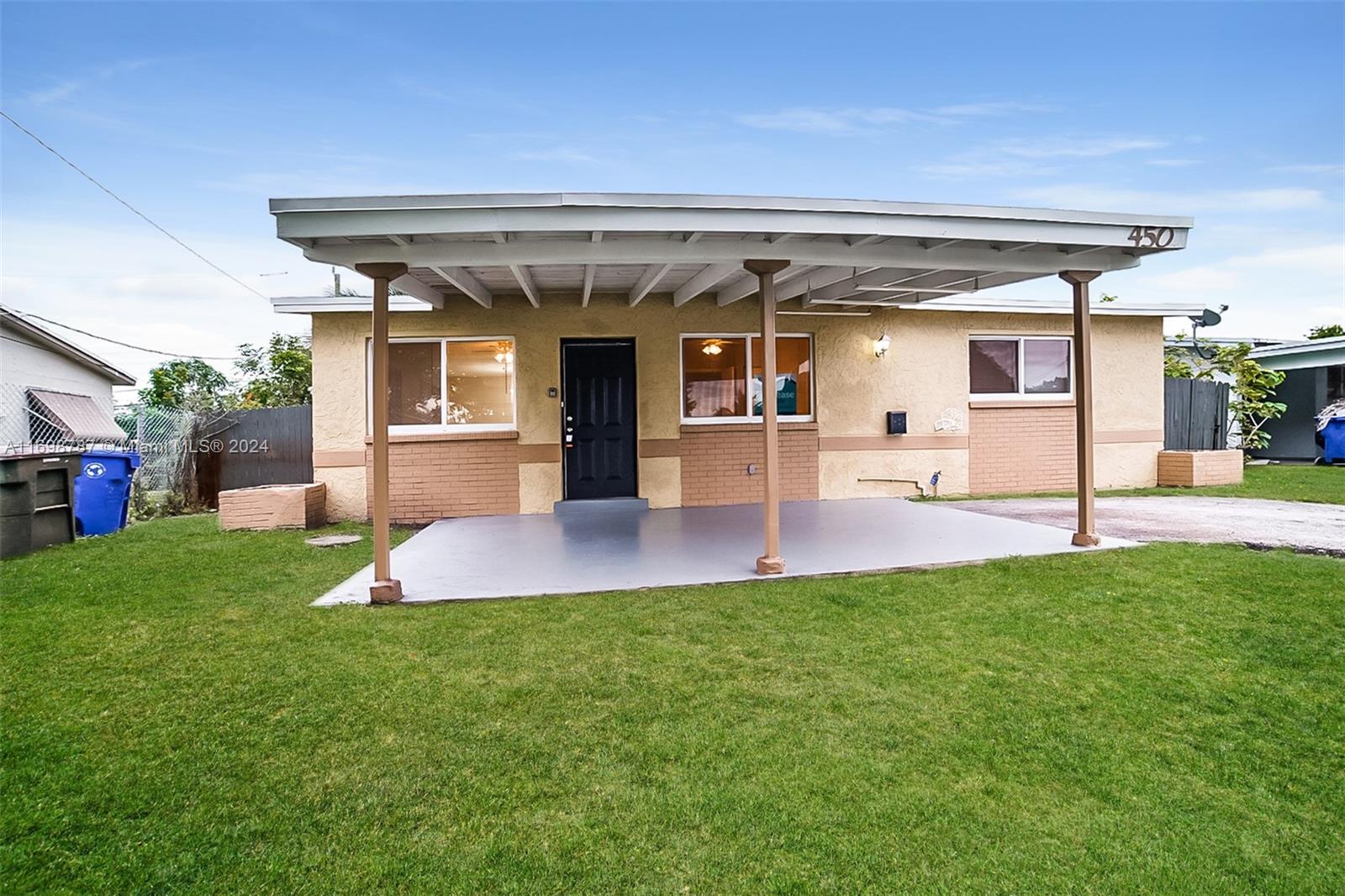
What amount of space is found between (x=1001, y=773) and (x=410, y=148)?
698 inches

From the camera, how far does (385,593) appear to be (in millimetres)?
4586

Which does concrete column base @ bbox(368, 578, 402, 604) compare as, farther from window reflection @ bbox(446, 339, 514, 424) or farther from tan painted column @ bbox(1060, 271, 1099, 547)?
tan painted column @ bbox(1060, 271, 1099, 547)

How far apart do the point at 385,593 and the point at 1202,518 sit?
7.77m

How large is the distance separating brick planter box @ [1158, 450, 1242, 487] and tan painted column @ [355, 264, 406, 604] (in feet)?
35.4

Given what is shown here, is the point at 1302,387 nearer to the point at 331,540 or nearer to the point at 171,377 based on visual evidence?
the point at 331,540

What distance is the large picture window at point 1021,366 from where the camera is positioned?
9.82 meters

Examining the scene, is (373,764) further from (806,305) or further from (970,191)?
(970,191)

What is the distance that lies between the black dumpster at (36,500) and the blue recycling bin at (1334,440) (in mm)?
20033

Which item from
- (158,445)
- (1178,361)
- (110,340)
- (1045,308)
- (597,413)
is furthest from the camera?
(110,340)

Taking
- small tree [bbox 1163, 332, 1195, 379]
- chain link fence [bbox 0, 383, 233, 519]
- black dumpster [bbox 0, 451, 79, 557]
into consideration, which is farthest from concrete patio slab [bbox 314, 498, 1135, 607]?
small tree [bbox 1163, 332, 1195, 379]

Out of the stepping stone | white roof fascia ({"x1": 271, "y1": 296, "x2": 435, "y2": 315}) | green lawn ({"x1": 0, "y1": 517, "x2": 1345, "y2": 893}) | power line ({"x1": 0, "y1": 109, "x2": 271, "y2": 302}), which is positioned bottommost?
green lawn ({"x1": 0, "y1": 517, "x2": 1345, "y2": 893})

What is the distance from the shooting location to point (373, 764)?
2617mm

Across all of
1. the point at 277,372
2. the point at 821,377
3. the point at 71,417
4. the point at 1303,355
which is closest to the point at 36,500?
the point at 821,377

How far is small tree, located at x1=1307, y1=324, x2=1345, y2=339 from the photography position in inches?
905
